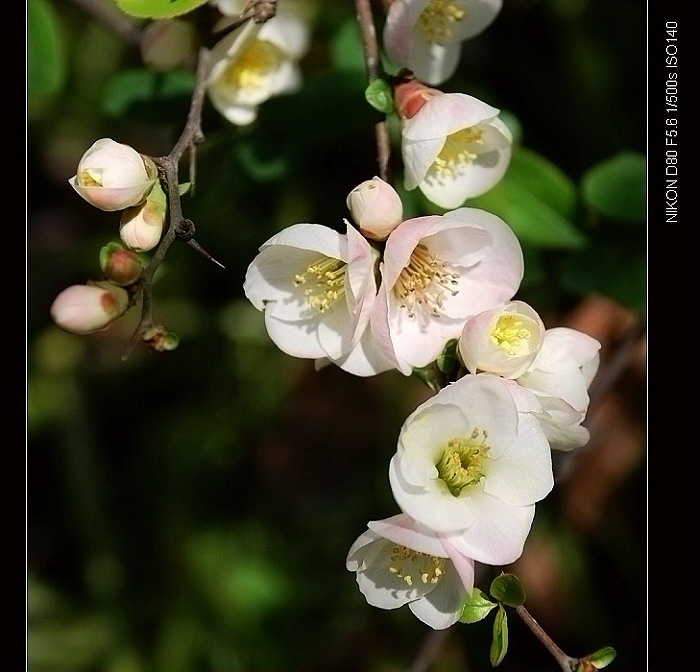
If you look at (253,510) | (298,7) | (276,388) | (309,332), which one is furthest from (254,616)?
(298,7)

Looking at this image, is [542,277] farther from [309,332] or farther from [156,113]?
[156,113]

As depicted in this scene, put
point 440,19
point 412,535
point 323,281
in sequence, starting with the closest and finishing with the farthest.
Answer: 1. point 412,535
2. point 323,281
3. point 440,19

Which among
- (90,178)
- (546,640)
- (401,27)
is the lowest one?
(546,640)

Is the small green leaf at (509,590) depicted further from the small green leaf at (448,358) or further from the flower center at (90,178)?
the flower center at (90,178)

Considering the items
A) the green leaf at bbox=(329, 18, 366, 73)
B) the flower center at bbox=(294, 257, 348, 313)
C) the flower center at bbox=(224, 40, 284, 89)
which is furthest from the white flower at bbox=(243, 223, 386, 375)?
the green leaf at bbox=(329, 18, 366, 73)

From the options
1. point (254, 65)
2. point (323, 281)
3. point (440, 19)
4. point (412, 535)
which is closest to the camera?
point (412, 535)

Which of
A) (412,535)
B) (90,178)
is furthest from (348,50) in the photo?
(412,535)

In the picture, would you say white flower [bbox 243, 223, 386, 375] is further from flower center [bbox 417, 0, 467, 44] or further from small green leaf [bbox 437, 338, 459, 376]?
flower center [bbox 417, 0, 467, 44]

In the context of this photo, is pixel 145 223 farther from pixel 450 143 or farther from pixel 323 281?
pixel 450 143
